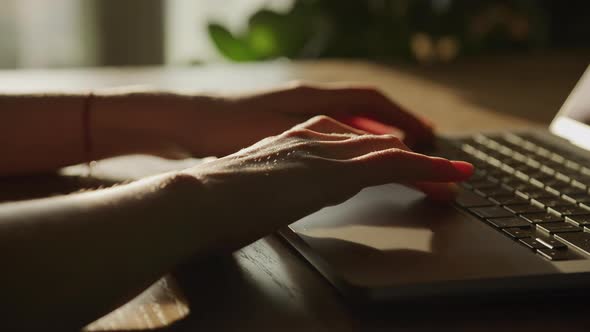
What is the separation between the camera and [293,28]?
164 centimetres

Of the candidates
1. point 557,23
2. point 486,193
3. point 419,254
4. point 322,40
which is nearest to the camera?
point 419,254

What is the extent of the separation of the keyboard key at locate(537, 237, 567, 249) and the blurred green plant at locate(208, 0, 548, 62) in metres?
1.14

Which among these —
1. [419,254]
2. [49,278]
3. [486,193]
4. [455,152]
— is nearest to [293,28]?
[455,152]

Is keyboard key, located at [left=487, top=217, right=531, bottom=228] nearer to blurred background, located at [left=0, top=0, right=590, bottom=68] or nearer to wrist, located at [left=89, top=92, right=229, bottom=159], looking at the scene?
wrist, located at [left=89, top=92, right=229, bottom=159]

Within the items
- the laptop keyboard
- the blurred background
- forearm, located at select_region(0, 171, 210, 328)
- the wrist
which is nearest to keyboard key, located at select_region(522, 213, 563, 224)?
the laptop keyboard

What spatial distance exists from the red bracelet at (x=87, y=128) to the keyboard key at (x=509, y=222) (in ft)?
1.39

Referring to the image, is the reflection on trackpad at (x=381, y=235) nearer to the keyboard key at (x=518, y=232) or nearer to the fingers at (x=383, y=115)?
the keyboard key at (x=518, y=232)

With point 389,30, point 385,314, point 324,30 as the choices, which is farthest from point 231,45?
point 385,314

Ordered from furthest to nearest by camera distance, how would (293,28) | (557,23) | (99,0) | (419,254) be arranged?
1. (99,0)
2. (557,23)
3. (293,28)
4. (419,254)

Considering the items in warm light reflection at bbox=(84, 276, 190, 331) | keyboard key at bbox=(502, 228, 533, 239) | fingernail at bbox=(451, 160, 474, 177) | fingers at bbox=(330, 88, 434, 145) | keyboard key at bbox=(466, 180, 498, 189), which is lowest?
warm light reflection at bbox=(84, 276, 190, 331)

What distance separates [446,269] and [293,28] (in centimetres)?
120

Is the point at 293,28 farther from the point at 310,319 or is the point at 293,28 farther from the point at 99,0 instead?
the point at 310,319

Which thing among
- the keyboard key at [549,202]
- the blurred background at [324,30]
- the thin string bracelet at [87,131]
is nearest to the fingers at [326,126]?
the keyboard key at [549,202]

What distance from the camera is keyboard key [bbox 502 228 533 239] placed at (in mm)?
556
